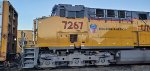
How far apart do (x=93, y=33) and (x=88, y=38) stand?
1.47 ft

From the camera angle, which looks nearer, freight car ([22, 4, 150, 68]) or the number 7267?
freight car ([22, 4, 150, 68])

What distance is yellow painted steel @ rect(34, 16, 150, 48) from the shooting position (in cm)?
1390

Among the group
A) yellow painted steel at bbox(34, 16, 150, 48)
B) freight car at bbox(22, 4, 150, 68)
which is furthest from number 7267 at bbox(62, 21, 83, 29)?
yellow painted steel at bbox(34, 16, 150, 48)

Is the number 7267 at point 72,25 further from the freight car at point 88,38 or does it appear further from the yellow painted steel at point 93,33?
the yellow painted steel at point 93,33

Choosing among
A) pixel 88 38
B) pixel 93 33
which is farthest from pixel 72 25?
pixel 93 33

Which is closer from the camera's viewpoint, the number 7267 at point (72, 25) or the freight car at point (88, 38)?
the freight car at point (88, 38)

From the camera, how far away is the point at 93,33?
1464cm

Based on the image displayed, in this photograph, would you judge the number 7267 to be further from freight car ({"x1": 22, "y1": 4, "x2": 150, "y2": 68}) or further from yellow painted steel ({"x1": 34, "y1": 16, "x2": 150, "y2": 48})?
yellow painted steel ({"x1": 34, "y1": 16, "x2": 150, "y2": 48})

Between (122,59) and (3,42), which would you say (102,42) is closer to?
(122,59)

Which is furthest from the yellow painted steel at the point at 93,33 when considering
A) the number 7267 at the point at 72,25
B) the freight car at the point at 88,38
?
the number 7267 at the point at 72,25

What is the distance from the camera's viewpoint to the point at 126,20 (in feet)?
50.8

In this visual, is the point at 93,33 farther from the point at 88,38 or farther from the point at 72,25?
the point at 72,25

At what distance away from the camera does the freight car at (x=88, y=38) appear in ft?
45.5

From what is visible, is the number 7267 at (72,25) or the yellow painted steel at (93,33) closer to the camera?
the yellow painted steel at (93,33)
